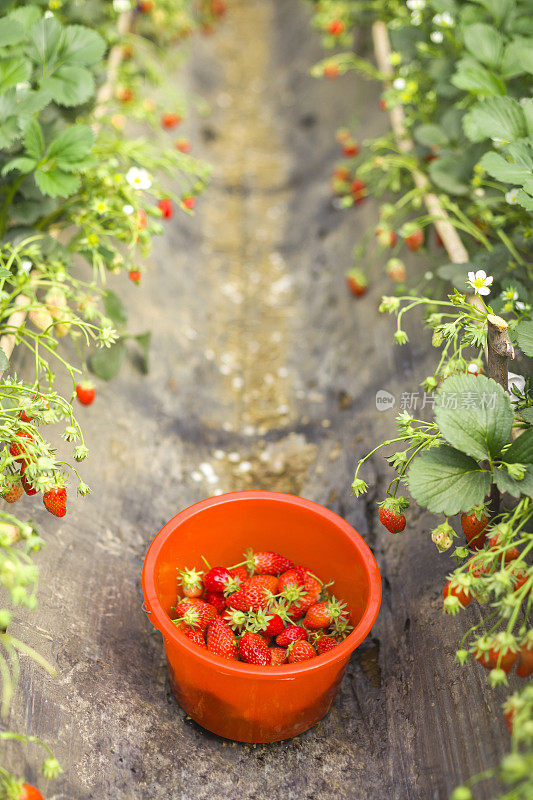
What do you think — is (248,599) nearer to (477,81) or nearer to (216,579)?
(216,579)

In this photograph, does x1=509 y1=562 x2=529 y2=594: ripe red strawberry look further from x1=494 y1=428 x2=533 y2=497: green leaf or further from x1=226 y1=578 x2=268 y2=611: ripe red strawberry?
x1=226 y1=578 x2=268 y2=611: ripe red strawberry

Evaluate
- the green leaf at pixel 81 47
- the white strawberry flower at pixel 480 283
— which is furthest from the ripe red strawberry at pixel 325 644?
the green leaf at pixel 81 47

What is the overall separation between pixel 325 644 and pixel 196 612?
302mm

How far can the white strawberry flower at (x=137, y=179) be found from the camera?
203 cm

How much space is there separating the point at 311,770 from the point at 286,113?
151 inches

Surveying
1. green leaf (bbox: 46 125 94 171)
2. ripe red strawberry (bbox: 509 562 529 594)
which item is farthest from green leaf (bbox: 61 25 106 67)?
ripe red strawberry (bbox: 509 562 529 594)

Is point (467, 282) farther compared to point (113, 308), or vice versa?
point (113, 308)

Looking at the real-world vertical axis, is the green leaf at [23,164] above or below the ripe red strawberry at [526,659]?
above

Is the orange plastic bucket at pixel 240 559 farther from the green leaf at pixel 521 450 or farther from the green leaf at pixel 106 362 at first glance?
the green leaf at pixel 106 362

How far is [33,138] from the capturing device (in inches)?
70.8

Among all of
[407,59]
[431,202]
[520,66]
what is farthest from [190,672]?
[407,59]

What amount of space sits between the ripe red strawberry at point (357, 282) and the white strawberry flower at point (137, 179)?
38.1 inches

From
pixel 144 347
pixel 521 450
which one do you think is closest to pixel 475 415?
pixel 521 450

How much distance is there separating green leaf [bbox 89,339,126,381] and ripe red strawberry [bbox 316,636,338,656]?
108cm
